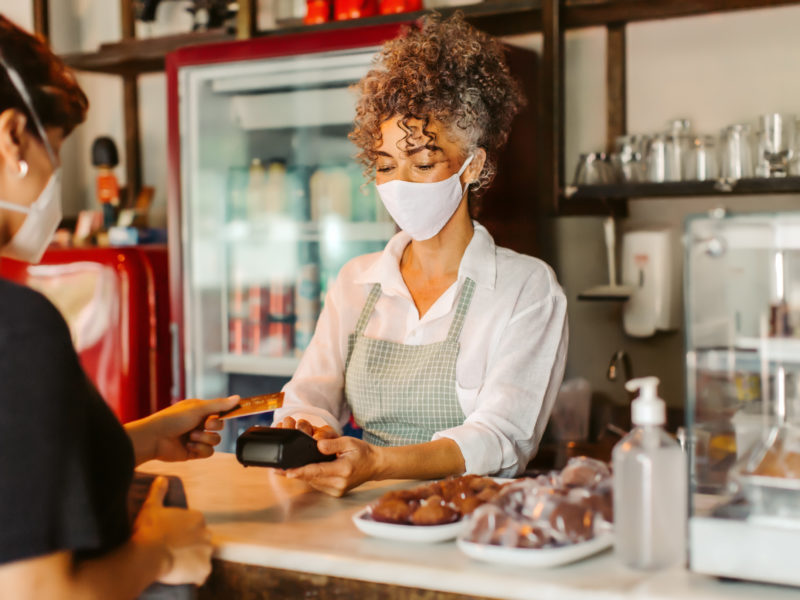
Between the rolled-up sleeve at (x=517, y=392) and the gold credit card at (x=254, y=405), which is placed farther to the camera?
the rolled-up sleeve at (x=517, y=392)

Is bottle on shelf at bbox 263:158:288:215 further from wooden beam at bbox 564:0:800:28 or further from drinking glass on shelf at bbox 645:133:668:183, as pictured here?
Answer: drinking glass on shelf at bbox 645:133:668:183

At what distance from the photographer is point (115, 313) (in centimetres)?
321

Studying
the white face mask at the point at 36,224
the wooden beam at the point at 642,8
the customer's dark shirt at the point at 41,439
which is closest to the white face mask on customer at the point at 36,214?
the white face mask at the point at 36,224

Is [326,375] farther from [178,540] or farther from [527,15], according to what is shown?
[527,15]

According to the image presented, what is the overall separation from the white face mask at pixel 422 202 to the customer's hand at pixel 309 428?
52cm

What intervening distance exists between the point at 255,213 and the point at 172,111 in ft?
1.47

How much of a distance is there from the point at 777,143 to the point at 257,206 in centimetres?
173

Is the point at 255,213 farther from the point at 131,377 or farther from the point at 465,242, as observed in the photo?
the point at 465,242

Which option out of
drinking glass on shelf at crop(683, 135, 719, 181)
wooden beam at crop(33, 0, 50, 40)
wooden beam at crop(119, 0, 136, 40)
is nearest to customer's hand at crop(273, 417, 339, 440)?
drinking glass on shelf at crop(683, 135, 719, 181)

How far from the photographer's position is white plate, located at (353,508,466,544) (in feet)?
4.04

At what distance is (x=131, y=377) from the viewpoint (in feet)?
10.6

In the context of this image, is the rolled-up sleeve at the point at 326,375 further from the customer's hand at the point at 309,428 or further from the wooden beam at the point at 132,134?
the wooden beam at the point at 132,134

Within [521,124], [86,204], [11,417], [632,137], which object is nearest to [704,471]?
[11,417]

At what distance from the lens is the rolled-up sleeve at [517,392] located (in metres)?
1.73
